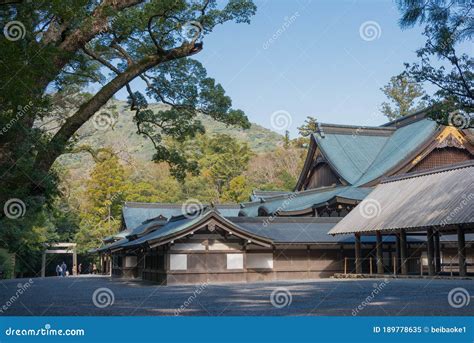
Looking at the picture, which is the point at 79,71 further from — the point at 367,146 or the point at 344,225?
the point at 367,146

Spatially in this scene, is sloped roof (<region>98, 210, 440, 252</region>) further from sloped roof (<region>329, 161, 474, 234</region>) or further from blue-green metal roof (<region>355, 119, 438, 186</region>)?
blue-green metal roof (<region>355, 119, 438, 186</region>)

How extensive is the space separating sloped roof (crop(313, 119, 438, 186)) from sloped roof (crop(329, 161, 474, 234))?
5043 mm

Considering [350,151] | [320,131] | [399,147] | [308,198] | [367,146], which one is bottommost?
[308,198]

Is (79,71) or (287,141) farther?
(287,141)

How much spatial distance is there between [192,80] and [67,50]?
569cm

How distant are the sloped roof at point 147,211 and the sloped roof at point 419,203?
878 inches

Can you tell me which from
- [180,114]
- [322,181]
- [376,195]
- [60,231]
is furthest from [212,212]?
[60,231]

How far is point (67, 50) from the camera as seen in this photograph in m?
15.0

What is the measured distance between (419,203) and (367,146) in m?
17.3

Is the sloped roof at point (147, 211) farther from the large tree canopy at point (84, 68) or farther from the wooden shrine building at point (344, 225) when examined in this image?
the large tree canopy at point (84, 68)

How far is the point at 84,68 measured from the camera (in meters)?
19.1

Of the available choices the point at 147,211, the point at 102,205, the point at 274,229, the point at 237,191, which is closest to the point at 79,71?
the point at 274,229

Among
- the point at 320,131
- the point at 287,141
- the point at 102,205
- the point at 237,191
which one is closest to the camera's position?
the point at 320,131

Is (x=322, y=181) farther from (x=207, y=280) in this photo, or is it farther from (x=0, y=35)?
(x=0, y=35)
